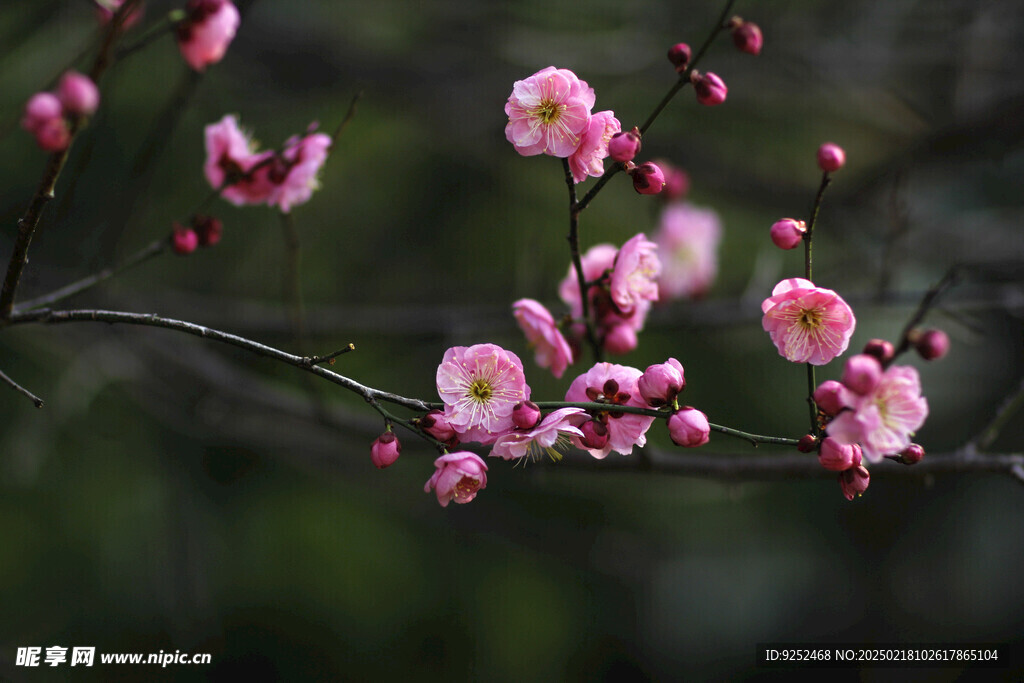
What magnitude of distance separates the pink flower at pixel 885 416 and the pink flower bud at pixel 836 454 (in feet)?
0.19

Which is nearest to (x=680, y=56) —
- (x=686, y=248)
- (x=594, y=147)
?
(x=594, y=147)

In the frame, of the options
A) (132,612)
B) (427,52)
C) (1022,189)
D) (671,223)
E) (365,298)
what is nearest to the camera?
(1022,189)

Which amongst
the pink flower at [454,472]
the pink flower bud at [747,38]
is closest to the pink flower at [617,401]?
the pink flower at [454,472]

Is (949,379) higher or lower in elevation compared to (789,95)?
lower

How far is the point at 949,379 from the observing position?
3.65 metres

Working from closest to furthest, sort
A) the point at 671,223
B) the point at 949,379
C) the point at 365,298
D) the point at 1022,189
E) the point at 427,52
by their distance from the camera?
the point at 1022,189
the point at 671,223
the point at 427,52
the point at 365,298
the point at 949,379

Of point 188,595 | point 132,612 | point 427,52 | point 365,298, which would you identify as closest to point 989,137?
point 427,52

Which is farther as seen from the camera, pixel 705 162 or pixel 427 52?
pixel 427 52

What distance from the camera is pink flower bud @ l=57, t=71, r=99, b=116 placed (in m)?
0.65

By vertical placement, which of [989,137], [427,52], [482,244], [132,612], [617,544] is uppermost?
[427,52]

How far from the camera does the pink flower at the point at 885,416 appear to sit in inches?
28.1

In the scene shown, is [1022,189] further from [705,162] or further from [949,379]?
[949,379]

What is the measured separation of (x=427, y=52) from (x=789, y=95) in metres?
1.56

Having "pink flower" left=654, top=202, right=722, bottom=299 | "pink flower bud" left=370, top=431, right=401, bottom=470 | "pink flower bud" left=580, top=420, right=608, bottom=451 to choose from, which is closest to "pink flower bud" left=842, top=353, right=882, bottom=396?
"pink flower bud" left=580, top=420, right=608, bottom=451
